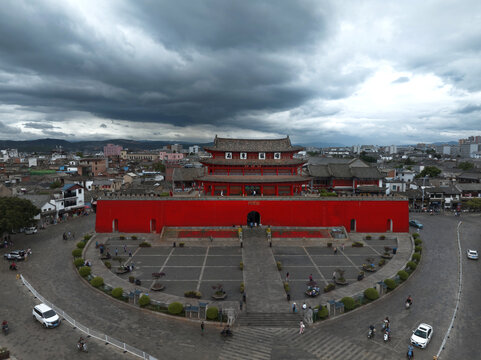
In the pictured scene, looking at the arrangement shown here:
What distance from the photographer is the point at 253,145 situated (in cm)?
4362

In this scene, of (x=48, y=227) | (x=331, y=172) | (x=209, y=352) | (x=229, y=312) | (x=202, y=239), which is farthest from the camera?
(x=331, y=172)

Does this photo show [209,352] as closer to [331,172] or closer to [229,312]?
[229,312]

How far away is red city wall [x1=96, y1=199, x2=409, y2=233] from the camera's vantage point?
39344 mm

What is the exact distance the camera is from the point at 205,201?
39.3 metres

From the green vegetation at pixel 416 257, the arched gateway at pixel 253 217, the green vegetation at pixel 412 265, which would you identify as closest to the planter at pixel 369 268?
the green vegetation at pixel 412 265

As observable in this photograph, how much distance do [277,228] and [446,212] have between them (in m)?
39.4

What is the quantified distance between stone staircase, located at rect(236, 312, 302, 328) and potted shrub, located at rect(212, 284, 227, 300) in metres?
2.50

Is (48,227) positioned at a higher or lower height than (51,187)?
lower

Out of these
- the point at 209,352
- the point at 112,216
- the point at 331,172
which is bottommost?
the point at 209,352

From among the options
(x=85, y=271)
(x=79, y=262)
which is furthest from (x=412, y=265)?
(x=79, y=262)

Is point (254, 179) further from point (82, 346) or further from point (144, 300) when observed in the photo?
point (82, 346)

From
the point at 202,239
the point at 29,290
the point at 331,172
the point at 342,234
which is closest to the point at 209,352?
the point at 29,290

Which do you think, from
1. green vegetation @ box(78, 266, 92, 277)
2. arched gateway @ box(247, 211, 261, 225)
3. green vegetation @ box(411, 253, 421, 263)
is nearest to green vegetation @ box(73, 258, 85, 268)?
green vegetation @ box(78, 266, 92, 277)

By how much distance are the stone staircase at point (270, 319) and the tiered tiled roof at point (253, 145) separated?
24787 mm
